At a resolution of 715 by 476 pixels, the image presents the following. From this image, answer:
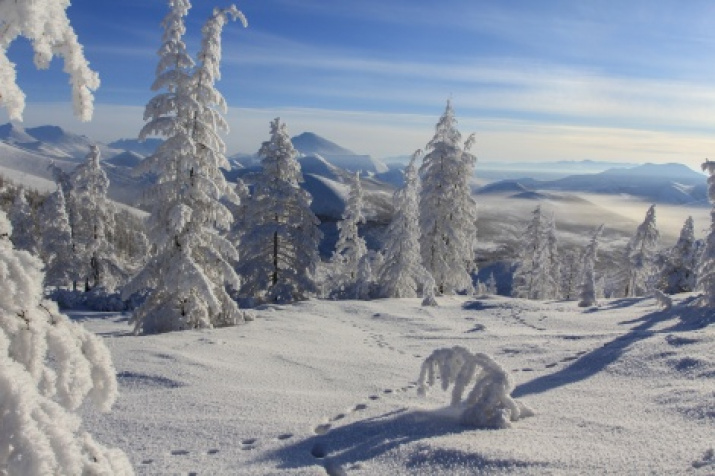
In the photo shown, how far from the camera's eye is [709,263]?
20.8m

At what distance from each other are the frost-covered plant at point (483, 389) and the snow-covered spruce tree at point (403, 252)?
22980 millimetres

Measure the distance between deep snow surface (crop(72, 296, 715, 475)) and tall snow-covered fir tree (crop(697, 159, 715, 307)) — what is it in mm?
3593

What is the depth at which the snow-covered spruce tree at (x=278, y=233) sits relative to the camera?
2789 centimetres

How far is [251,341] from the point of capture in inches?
542

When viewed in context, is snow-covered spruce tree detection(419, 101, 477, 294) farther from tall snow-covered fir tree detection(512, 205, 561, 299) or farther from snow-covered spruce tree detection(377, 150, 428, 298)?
tall snow-covered fir tree detection(512, 205, 561, 299)

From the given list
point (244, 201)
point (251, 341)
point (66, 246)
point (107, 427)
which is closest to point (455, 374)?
point (107, 427)

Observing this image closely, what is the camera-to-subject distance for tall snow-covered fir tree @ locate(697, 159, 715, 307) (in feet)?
59.4

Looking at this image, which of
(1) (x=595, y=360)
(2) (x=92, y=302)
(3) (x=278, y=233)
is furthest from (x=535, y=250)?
(1) (x=595, y=360)

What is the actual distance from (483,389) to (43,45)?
6.62m

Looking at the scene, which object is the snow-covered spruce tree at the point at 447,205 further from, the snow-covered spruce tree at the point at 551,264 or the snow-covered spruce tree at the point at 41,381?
the snow-covered spruce tree at the point at 41,381

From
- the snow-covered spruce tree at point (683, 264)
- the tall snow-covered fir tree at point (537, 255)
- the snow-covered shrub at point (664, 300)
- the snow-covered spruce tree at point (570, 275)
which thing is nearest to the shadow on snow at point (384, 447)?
the snow-covered shrub at point (664, 300)

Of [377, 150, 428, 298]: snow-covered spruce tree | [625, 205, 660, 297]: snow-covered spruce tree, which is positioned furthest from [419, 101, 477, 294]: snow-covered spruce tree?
[625, 205, 660, 297]: snow-covered spruce tree

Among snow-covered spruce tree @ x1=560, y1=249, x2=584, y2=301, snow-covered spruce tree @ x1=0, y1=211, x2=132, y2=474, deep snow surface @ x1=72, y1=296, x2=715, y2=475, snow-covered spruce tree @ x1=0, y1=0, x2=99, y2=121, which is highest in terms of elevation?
snow-covered spruce tree @ x1=0, y1=0, x2=99, y2=121

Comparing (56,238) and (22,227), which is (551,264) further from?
(22,227)
